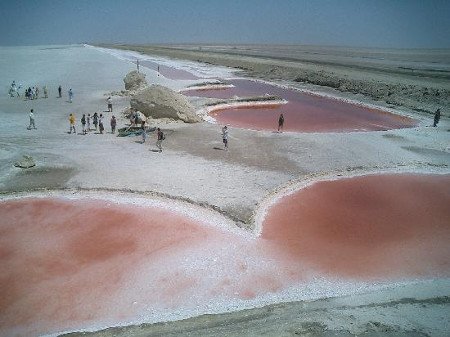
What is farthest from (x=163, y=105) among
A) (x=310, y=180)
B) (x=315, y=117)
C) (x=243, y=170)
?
(x=315, y=117)

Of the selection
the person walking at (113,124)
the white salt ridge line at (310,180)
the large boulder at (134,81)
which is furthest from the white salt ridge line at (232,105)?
the white salt ridge line at (310,180)

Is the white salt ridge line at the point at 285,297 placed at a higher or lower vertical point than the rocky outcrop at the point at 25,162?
lower

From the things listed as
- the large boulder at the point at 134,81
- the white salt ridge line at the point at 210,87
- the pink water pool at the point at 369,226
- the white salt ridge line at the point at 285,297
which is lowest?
the white salt ridge line at the point at 285,297

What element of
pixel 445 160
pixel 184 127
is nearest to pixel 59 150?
pixel 184 127

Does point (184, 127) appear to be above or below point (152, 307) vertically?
above

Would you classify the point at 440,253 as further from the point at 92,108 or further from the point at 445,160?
the point at 92,108

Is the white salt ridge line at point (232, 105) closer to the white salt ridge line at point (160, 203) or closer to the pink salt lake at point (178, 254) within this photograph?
the white salt ridge line at point (160, 203)

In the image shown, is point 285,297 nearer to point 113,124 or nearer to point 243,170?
point 243,170
